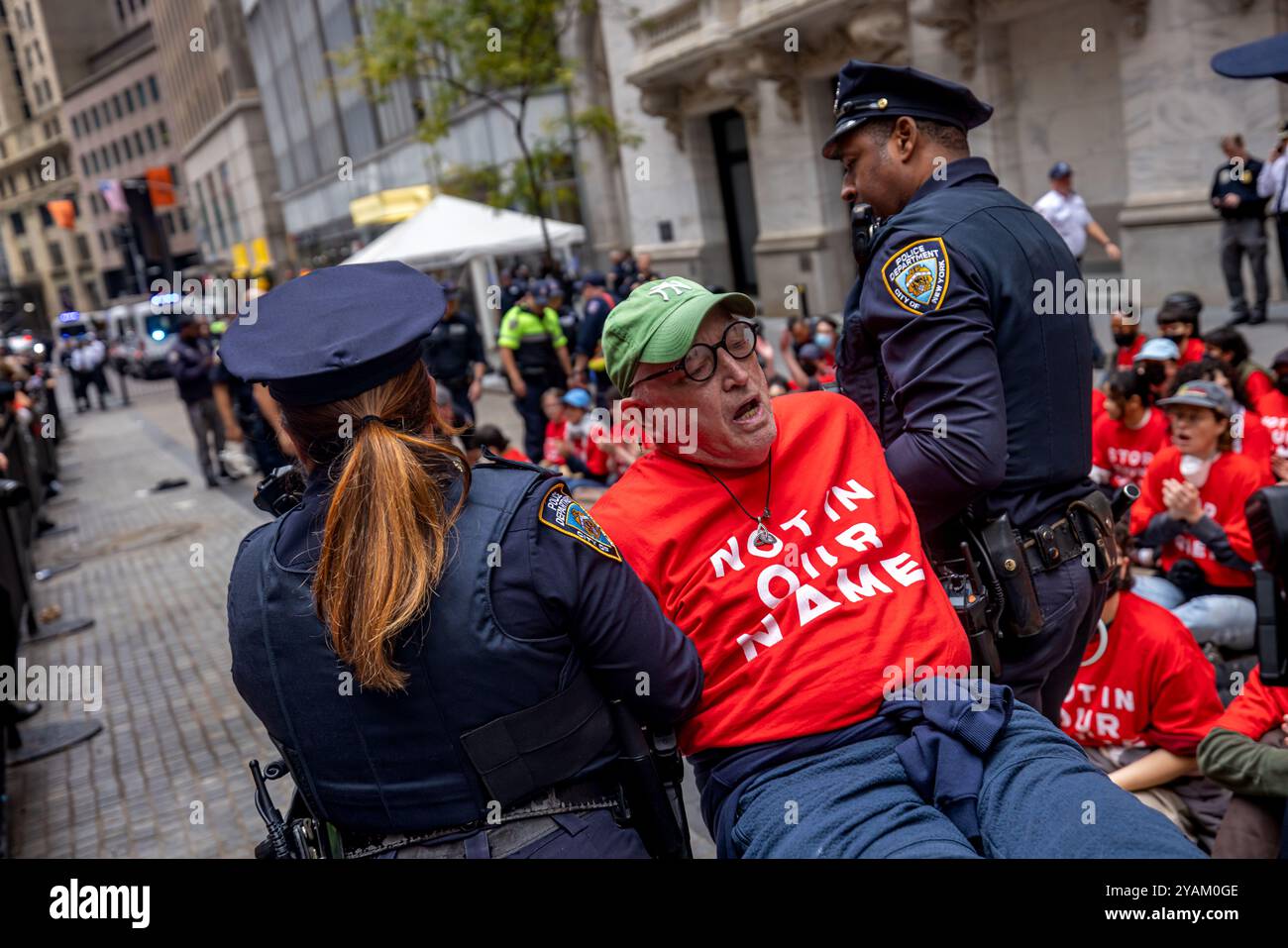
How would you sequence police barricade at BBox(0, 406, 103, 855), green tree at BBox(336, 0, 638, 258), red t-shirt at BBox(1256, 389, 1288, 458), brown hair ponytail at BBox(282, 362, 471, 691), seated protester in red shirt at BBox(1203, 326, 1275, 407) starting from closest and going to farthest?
brown hair ponytail at BBox(282, 362, 471, 691) → red t-shirt at BBox(1256, 389, 1288, 458) → police barricade at BBox(0, 406, 103, 855) → seated protester in red shirt at BBox(1203, 326, 1275, 407) → green tree at BBox(336, 0, 638, 258)

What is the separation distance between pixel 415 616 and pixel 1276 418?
208 inches

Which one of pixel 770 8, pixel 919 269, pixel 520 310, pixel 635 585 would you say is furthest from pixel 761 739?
pixel 770 8

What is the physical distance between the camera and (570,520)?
1.87 metres

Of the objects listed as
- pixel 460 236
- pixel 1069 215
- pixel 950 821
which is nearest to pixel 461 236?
pixel 460 236

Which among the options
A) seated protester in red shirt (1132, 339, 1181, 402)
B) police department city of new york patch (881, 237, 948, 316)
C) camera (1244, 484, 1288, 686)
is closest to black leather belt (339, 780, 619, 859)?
camera (1244, 484, 1288, 686)

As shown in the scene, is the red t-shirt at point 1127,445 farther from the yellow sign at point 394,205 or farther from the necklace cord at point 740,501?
the yellow sign at point 394,205

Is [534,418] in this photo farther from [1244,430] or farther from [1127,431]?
[1244,430]

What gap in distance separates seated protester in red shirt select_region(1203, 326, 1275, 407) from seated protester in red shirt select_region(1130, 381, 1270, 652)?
106 cm

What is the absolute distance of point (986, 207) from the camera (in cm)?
246

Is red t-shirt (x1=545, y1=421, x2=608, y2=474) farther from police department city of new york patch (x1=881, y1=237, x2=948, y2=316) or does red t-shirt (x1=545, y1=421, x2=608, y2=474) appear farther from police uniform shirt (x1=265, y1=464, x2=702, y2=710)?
police uniform shirt (x1=265, y1=464, x2=702, y2=710)

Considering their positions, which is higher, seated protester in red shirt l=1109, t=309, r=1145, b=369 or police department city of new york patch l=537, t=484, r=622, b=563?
police department city of new york patch l=537, t=484, r=622, b=563

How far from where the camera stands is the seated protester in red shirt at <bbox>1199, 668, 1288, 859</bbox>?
2.68m

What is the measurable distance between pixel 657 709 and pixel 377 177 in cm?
3786

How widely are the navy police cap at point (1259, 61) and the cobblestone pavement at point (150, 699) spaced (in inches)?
117
